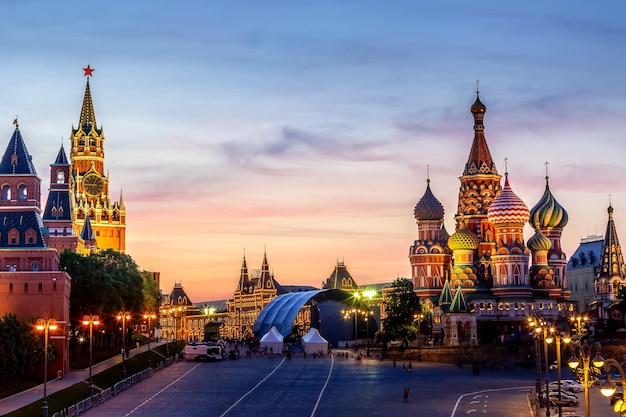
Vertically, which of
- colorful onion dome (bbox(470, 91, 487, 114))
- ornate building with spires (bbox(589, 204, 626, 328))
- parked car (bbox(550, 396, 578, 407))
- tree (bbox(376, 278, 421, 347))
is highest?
colorful onion dome (bbox(470, 91, 487, 114))

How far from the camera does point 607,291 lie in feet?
556

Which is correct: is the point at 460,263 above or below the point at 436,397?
above

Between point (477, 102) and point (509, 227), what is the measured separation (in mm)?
24655

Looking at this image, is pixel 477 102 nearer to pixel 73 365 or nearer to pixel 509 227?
pixel 509 227

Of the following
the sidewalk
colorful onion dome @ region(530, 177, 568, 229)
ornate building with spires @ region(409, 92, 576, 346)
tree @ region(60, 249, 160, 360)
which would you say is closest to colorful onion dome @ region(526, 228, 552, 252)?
ornate building with spires @ region(409, 92, 576, 346)

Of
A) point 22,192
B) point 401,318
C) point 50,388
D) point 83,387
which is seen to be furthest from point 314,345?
point 50,388

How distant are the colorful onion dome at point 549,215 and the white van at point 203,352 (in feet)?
201

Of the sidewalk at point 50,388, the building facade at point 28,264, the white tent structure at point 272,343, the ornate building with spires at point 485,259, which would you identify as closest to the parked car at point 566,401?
the sidewalk at point 50,388

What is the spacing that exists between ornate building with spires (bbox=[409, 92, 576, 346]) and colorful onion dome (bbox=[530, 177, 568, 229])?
0.48 feet

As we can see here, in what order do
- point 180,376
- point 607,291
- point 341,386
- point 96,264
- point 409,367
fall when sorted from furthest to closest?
1. point 607,291
2. point 96,264
3. point 409,367
4. point 180,376
5. point 341,386

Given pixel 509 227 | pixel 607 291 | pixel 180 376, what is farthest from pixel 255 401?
pixel 607 291

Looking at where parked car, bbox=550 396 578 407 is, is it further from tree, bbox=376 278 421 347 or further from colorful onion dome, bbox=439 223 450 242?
colorful onion dome, bbox=439 223 450 242

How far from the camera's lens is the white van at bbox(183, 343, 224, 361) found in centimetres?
12694

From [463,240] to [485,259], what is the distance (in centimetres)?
437
